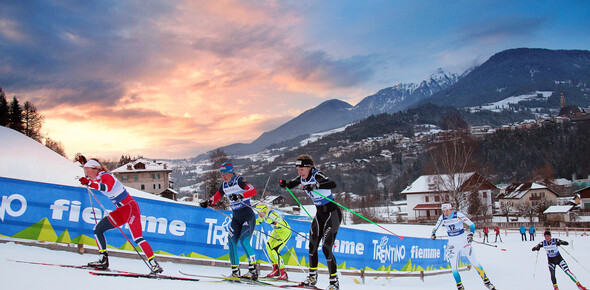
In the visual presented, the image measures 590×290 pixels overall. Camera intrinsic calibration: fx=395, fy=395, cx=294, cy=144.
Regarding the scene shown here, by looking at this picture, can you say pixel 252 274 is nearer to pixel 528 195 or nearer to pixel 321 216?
pixel 321 216

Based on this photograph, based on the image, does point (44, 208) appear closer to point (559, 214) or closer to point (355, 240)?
point (355, 240)

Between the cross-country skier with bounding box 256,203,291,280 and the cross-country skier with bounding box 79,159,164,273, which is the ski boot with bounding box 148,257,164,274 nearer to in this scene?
the cross-country skier with bounding box 79,159,164,273

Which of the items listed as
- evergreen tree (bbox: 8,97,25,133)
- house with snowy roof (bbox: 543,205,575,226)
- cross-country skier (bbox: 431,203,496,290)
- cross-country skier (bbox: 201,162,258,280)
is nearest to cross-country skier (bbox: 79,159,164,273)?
cross-country skier (bbox: 201,162,258,280)

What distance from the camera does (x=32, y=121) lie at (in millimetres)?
82375

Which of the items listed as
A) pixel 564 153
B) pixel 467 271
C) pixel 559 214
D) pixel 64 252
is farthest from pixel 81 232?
pixel 564 153

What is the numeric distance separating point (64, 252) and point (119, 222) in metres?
3.04

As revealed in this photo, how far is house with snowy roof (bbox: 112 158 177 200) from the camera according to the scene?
8306cm

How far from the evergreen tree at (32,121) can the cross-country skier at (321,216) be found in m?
87.5

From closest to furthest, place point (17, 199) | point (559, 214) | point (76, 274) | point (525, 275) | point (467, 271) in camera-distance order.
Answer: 1. point (76, 274)
2. point (17, 199)
3. point (525, 275)
4. point (467, 271)
5. point (559, 214)

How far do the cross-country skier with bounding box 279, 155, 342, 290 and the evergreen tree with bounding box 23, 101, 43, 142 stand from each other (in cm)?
8752

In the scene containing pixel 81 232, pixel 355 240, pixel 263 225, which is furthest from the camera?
pixel 355 240

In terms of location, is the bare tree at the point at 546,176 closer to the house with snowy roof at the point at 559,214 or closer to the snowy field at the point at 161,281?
the house with snowy roof at the point at 559,214

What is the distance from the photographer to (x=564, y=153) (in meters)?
154

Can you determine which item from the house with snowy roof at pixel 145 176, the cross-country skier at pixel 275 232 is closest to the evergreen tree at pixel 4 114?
the house with snowy roof at pixel 145 176
